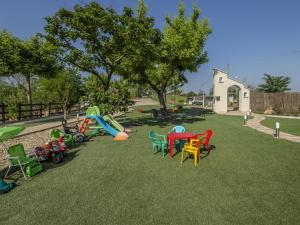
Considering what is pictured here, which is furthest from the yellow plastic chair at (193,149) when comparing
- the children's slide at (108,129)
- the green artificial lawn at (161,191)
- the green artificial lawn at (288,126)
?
the green artificial lawn at (288,126)

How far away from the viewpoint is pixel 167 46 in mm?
19766

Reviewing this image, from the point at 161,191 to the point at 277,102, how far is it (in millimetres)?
27194

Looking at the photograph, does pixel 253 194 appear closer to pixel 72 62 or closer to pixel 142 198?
pixel 142 198

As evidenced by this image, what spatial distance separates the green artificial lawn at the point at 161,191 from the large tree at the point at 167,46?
8.08 metres

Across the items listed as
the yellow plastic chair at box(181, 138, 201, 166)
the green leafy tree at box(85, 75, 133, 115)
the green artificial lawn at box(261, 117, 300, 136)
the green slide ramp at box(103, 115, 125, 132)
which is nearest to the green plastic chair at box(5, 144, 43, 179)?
the yellow plastic chair at box(181, 138, 201, 166)

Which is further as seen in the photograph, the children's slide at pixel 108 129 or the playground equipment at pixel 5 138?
the children's slide at pixel 108 129

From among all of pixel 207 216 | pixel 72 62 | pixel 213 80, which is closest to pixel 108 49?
pixel 72 62

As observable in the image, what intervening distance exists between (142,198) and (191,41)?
18388 millimetres

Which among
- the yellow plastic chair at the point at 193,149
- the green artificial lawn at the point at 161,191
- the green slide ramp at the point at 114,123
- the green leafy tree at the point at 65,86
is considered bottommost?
the green artificial lawn at the point at 161,191

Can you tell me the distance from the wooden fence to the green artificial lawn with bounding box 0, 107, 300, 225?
68.5 feet

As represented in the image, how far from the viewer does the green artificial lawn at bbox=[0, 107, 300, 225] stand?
161 inches

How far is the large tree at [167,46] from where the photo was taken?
1402 centimetres

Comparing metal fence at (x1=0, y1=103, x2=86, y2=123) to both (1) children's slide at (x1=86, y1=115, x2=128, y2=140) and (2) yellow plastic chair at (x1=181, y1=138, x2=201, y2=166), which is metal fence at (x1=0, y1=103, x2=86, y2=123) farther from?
(2) yellow plastic chair at (x1=181, y1=138, x2=201, y2=166)

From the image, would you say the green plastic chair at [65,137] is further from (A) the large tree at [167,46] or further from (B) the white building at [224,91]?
Answer: (B) the white building at [224,91]
